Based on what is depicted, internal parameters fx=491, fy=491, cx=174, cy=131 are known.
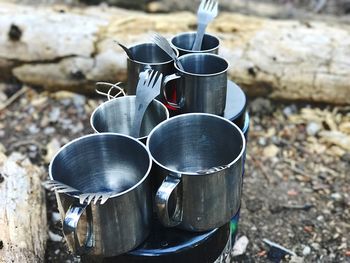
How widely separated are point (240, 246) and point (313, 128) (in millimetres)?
962

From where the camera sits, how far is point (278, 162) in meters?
2.54

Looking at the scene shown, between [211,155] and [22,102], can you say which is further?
[22,102]

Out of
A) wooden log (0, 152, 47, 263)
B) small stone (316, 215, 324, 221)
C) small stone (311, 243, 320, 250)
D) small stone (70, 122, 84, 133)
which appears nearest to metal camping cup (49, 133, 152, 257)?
wooden log (0, 152, 47, 263)

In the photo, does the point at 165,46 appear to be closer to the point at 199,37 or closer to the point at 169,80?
the point at 169,80

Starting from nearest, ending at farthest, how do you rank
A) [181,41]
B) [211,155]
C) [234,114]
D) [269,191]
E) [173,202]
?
[173,202] → [211,155] → [234,114] → [181,41] → [269,191]

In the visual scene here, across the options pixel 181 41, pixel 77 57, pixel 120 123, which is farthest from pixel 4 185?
pixel 77 57

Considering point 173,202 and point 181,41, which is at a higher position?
point 181,41

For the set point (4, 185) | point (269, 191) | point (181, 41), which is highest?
point (181, 41)

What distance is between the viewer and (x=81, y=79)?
284 cm

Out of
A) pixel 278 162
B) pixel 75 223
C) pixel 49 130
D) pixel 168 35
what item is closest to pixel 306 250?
pixel 278 162

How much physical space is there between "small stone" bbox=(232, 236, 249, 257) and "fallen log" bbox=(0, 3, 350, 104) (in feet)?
3.15

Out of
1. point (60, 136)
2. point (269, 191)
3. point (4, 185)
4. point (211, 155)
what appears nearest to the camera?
point (211, 155)

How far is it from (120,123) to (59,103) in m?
1.59

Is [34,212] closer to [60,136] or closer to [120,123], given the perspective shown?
[120,123]
